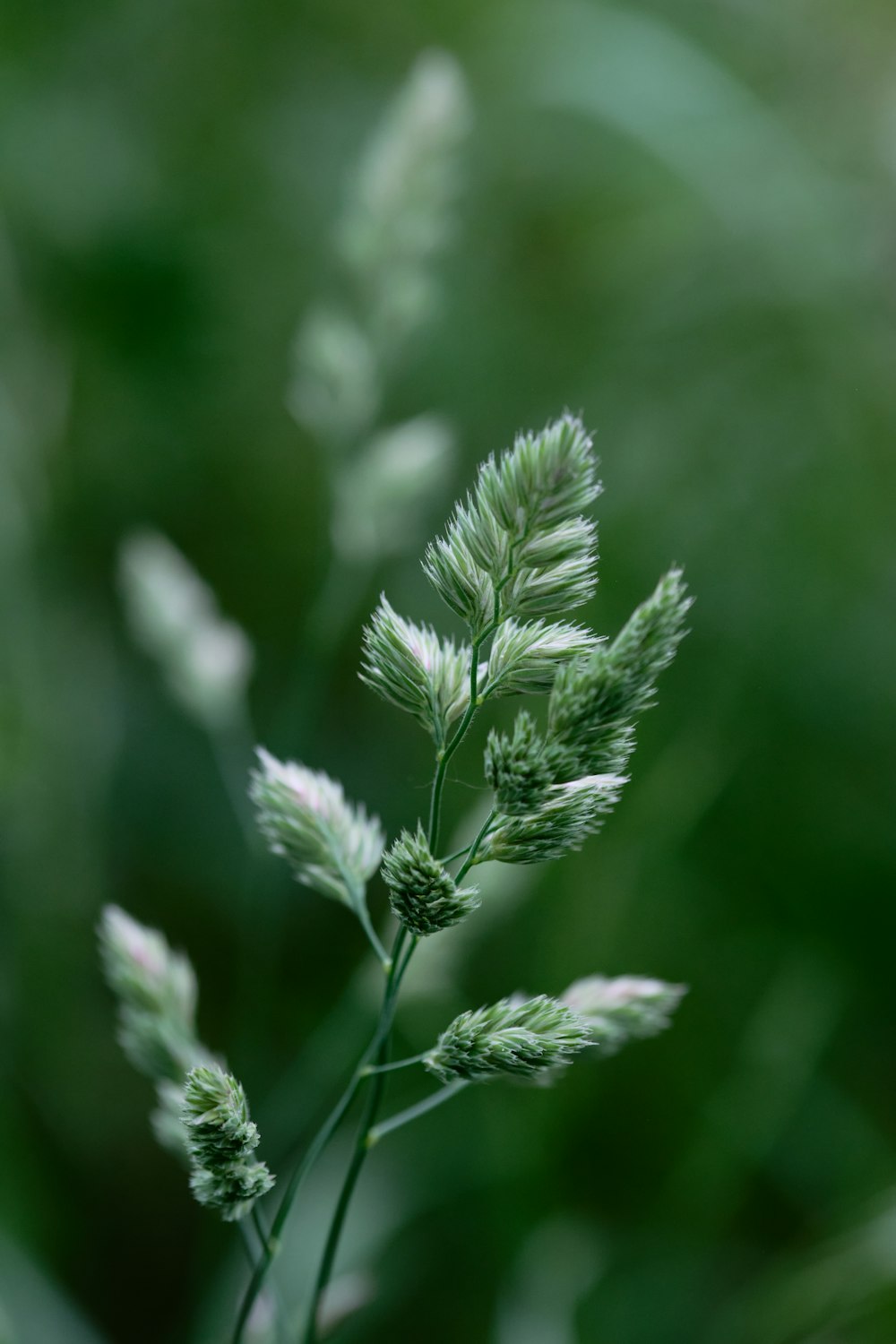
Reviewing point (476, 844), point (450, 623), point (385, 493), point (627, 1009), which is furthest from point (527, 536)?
point (450, 623)

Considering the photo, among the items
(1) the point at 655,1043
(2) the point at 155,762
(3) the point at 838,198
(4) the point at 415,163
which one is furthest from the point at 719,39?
(1) the point at 655,1043

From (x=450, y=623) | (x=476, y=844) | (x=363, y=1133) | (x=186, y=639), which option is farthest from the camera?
(x=450, y=623)

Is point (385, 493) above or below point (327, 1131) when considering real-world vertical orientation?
above

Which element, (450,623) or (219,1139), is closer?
(219,1139)

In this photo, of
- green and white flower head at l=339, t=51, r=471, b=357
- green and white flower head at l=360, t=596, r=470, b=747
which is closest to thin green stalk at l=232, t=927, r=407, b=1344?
green and white flower head at l=360, t=596, r=470, b=747

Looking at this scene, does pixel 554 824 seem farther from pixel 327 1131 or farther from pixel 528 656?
pixel 327 1131

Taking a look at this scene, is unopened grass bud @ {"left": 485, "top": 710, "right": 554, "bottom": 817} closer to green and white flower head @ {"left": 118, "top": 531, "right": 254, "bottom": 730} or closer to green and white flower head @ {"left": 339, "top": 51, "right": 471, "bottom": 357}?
green and white flower head @ {"left": 118, "top": 531, "right": 254, "bottom": 730}
